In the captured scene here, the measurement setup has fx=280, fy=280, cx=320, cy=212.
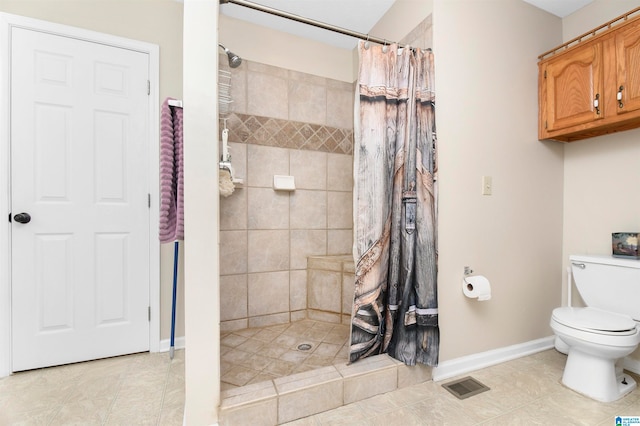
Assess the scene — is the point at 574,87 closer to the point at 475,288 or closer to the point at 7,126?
the point at 475,288

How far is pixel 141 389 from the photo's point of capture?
155cm

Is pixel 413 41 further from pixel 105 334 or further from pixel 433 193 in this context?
pixel 105 334

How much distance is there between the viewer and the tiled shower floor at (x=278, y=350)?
5.05 feet

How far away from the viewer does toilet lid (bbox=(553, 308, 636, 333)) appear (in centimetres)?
143

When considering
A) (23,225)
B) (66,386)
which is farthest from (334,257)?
(23,225)

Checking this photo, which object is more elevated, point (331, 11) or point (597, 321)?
point (331, 11)

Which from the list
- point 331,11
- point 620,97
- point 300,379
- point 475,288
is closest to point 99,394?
point 300,379

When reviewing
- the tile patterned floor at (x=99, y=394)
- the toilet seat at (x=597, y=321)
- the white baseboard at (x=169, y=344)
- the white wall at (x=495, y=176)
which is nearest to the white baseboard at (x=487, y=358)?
the white wall at (x=495, y=176)

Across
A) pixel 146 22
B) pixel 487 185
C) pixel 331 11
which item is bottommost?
pixel 487 185

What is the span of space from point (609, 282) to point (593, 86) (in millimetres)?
1186

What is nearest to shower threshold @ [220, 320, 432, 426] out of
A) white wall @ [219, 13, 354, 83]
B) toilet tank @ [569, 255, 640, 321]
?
toilet tank @ [569, 255, 640, 321]

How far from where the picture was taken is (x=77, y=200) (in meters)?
1.80

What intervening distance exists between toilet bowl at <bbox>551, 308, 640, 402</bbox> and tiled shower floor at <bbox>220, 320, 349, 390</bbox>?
1.24m

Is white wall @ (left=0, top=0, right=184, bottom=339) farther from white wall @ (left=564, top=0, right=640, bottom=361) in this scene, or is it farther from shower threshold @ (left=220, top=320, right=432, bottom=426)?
white wall @ (left=564, top=0, right=640, bottom=361)
